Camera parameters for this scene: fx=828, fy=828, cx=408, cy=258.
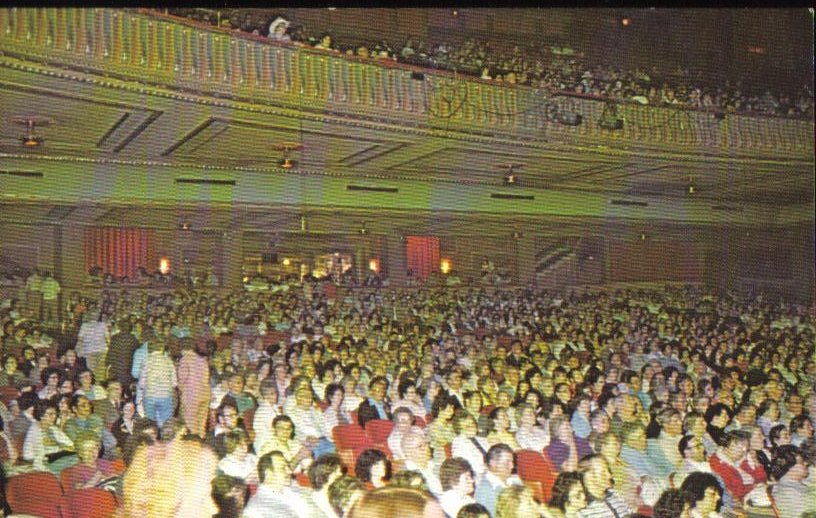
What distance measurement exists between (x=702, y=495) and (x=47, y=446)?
3.09 meters

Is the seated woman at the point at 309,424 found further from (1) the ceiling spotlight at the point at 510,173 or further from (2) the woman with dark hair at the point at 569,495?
(1) the ceiling spotlight at the point at 510,173

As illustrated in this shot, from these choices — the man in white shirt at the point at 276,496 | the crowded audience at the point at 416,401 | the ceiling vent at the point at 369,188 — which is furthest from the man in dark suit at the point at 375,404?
the ceiling vent at the point at 369,188

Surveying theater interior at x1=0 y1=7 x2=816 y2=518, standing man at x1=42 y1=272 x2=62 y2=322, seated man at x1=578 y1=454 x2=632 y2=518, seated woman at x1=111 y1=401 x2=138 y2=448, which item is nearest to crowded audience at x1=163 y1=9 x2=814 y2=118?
theater interior at x1=0 y1=7 x2=816 y2=518

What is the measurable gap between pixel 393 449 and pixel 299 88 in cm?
234

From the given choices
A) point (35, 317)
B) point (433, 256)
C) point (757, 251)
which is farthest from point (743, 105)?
point (35, 317)

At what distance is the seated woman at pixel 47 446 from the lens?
12.7ft

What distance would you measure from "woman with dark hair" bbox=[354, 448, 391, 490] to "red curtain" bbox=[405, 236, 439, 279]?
1544 mm

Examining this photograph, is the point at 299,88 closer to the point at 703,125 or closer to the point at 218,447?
the point at 218,447

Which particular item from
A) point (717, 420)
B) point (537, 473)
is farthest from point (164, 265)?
point (717, 420)

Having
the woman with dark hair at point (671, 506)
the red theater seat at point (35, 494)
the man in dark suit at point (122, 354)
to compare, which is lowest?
the woman with dark hair at point (671, 506)

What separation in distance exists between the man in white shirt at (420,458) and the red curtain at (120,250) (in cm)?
180

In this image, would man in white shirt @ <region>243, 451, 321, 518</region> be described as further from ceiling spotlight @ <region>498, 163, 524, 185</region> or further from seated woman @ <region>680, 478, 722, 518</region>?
ceiling spotlight @ <region>498, 163, 524, 185</region>

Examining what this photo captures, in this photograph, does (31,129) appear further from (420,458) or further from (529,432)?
(529,432)

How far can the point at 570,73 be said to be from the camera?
5.47m
